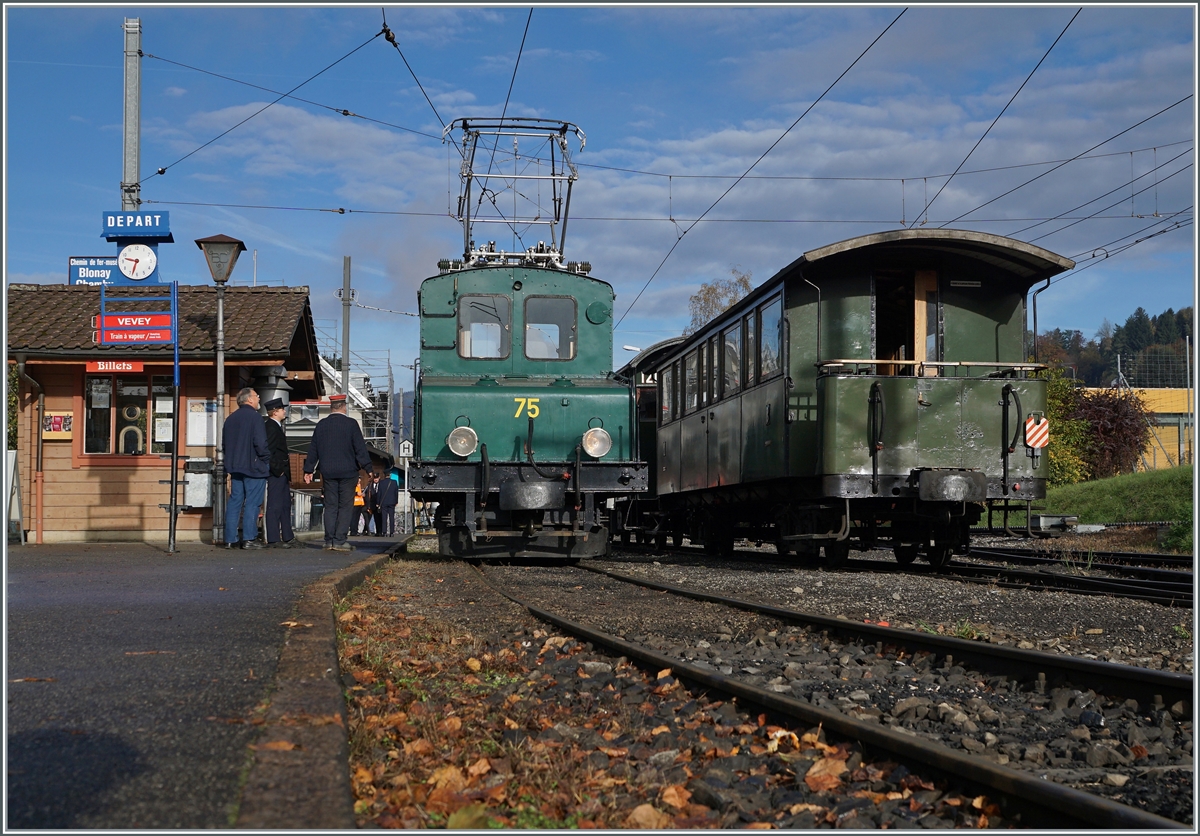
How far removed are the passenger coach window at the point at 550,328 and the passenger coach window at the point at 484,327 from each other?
0.90ft

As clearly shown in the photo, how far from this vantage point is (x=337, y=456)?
14.2m

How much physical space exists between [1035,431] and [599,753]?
9.49m

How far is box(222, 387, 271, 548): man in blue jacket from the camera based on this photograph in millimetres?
13938

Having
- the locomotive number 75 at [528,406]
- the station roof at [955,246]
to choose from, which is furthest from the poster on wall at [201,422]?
the station roof at [955,246]

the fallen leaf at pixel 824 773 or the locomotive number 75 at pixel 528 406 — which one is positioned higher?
the locomotive number 75 at pixel 528 406

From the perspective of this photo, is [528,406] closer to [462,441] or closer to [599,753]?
[462,441]

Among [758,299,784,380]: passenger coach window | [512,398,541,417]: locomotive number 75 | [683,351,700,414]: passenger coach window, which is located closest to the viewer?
[758,299,784,380]: passenger coach window

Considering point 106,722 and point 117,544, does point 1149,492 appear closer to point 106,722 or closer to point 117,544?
point 117,544

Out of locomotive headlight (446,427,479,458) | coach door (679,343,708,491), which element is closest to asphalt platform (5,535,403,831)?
locomotive headlight (446,427,479,458)

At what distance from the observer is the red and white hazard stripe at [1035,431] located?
12.1 m

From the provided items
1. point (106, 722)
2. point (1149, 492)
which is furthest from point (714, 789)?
point (1149, 492)

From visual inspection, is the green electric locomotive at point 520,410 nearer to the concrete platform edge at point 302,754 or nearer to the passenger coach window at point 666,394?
the passenger coach window at point 666,394

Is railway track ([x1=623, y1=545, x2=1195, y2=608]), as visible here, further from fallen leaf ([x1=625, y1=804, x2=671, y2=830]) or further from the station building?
the station building

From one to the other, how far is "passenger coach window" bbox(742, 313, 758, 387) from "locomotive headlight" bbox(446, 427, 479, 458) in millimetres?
3563
